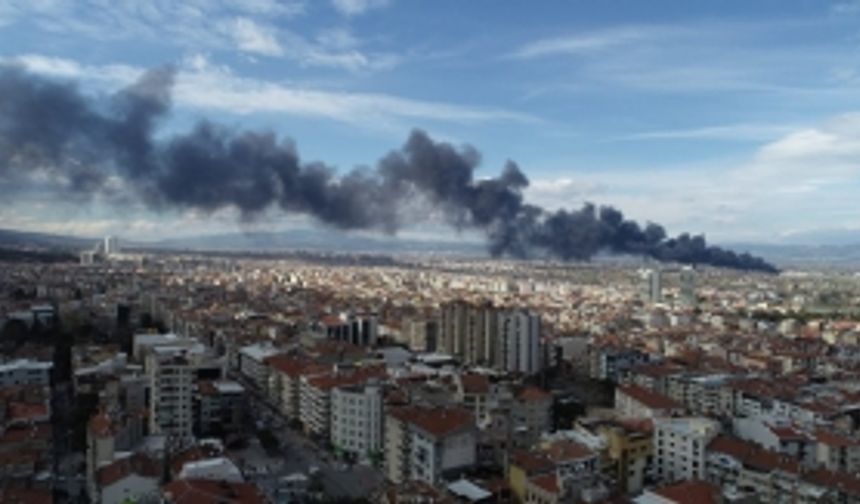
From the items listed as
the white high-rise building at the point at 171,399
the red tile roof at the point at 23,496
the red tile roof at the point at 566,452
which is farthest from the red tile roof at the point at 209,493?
the white high-rise building at the point at 171,399

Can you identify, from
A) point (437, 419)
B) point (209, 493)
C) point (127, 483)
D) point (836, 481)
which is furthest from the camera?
point (437, 419)

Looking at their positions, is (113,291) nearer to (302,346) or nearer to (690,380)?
(302,346)

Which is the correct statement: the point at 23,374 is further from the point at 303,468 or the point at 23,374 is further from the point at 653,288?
the point at 653,288

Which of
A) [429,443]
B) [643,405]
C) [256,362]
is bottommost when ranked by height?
[256,362]

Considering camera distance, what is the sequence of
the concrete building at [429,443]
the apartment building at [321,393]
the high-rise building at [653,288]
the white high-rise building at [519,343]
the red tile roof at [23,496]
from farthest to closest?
the high-rise building at [653,288] < the white high-rise building at [519,343] < the apartment building at [321,393] < the concrete building at [429,443] < the red tile roof at [23,496]

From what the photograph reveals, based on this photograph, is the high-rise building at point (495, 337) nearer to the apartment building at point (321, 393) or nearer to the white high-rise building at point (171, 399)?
the apartment building at point (321, 393)

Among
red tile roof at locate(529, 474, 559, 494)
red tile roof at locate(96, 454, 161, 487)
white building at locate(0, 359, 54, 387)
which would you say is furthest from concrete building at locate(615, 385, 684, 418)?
white building at locate(0, 359, 54, 387)

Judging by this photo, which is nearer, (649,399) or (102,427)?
(102,427)

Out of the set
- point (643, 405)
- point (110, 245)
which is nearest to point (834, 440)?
point (643, 405)
